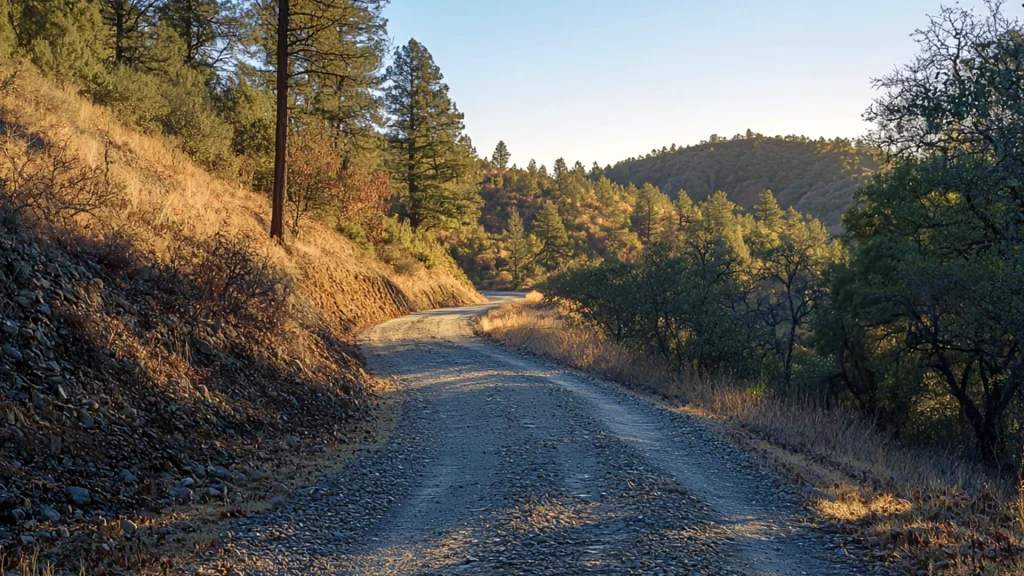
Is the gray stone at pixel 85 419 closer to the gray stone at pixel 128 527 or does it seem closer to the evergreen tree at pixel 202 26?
the gray stone at pixel 128 527

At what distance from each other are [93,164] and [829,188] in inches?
6657

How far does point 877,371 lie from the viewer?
16.2 m

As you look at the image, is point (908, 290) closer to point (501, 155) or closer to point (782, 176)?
→ point (501, 155)

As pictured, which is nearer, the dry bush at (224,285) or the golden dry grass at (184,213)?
the dry bush at (224,285)

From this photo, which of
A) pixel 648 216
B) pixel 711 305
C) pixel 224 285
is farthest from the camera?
pixel 648 216

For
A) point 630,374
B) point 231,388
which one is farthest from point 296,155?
point 231,388

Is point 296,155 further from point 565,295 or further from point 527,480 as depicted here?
point 527,480

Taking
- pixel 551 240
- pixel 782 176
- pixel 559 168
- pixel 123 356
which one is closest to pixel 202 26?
pixel 123 356

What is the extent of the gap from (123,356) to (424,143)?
1470 inches

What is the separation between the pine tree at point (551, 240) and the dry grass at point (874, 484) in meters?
57.4

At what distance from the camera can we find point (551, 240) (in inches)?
2950

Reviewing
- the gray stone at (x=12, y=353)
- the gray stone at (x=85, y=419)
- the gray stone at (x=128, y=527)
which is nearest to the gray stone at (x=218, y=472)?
the gray stone at (x=85, y=419)

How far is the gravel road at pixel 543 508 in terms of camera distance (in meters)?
5.05

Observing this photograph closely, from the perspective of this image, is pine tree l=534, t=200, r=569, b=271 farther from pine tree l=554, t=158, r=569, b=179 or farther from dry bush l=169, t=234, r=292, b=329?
dry bush l=169, t=234, r=292, b=329
